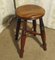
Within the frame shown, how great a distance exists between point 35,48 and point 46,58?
191 millimetres

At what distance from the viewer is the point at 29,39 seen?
1.76 meters

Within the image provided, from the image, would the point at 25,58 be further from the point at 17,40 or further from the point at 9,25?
the point at 9,25

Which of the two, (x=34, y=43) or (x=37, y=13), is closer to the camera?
(x=37, y=13)

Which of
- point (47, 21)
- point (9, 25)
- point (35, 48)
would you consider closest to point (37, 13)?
point (35, 48)

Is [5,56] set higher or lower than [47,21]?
lower

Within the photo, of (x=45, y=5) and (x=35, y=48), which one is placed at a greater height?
(x=45, y=5)

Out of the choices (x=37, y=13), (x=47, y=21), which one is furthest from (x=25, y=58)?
(x=47, y=21)

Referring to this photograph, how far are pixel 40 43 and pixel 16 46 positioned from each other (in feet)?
0.97

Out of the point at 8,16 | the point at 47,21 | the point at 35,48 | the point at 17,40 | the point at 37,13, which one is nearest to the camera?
the point at 37,13

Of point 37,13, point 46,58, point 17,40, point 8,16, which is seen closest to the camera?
point 37,13

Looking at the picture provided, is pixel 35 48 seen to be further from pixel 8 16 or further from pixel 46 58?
pixel 8 16

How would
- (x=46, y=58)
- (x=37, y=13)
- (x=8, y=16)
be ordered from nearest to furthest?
(x=37, y=13)
(x=46, y=58)
(x=8, y=16)

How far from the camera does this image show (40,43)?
169 centimetres

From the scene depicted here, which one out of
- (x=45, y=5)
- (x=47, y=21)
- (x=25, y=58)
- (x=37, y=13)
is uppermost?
(x=37, y=13)
